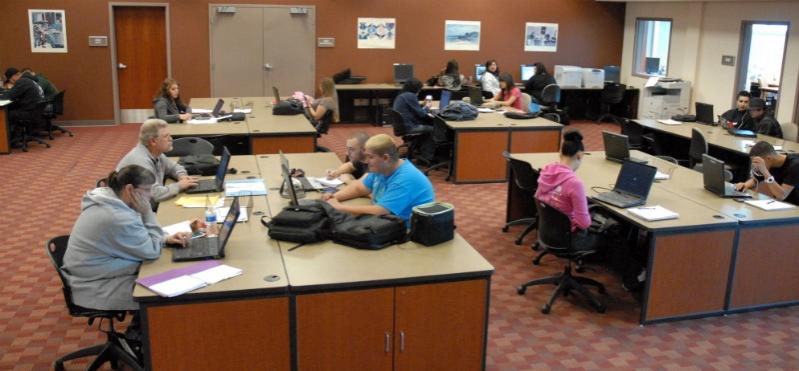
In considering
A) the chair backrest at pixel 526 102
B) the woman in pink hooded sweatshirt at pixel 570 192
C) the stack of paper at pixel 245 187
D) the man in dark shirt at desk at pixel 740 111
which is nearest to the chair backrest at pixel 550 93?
the chair backrest at pixel 526 102

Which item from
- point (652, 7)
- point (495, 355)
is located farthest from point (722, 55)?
point (495, 355)

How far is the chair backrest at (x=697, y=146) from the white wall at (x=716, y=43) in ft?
10.9

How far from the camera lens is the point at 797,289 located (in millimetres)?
5430

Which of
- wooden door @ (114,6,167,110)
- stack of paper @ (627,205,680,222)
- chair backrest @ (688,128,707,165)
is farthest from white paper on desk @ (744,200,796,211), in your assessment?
wooden door @ (114,6,167,110)

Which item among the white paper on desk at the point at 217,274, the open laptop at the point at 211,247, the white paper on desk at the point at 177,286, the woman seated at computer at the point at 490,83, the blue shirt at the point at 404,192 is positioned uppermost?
the woman seated at computer at the point at 490,83

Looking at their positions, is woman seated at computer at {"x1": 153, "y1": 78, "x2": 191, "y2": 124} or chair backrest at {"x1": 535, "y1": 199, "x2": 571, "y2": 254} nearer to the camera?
chair backrest at {"x1": 535, "y1": 199, "x2": 571, "y2": 254}

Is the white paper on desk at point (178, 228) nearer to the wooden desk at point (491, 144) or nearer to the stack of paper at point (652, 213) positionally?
the stack of paper at point (652, 213)

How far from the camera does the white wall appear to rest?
1045 cm

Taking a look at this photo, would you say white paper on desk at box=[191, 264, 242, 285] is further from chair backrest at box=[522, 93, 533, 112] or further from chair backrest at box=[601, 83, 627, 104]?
chair backrest at box=[601, 83, 627, 104]

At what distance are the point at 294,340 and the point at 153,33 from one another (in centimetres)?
1071

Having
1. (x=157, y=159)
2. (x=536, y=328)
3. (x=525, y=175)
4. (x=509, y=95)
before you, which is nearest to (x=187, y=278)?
(x=157, y=159)

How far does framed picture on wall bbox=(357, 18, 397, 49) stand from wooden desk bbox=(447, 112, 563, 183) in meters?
5.12

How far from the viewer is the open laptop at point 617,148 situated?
22.2 feet

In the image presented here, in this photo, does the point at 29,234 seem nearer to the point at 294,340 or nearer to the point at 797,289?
the point at 294,340
